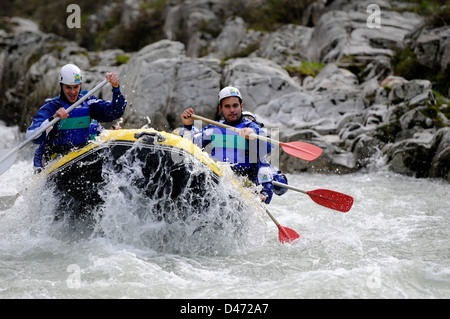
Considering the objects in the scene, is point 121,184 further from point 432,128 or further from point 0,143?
point 0,143

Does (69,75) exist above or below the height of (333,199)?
above

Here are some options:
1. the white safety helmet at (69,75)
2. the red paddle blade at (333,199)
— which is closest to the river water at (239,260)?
the red paddle blade at (333,199)

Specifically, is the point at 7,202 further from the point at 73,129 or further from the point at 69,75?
the point at 69,75

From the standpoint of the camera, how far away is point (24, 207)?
4930 mm

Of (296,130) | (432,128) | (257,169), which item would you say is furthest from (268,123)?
(257,169)

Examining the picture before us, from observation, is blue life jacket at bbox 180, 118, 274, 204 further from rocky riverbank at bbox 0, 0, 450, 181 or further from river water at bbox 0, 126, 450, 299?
rocky riverbank at bbox 0, 0, 450, 181

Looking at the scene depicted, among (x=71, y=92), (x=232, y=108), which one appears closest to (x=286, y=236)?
(x=232, y=108)

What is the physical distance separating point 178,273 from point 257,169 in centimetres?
169

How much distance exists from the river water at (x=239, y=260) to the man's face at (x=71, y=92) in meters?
0.94

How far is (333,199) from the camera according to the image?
5250 mm

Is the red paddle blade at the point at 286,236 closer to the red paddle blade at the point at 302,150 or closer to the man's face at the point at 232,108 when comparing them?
the red paddle blade at the point at 302,150

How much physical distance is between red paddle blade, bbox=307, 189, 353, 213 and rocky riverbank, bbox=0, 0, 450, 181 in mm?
3889

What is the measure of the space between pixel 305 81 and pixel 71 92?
11711 millimetres
